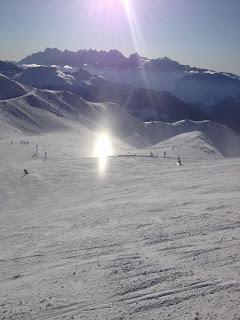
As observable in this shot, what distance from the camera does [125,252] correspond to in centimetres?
1681

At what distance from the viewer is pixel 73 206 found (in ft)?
92.6

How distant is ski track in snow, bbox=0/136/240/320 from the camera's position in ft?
40.9

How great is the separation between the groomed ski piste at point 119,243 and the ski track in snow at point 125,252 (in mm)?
36

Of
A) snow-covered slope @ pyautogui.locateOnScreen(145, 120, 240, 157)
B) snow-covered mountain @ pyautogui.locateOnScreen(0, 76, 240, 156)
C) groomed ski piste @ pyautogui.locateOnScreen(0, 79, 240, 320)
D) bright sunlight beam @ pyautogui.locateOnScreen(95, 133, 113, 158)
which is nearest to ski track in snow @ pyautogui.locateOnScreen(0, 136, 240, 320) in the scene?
groomed ski piste @ pyautogui.locateOnScreen(0, 79, 240, 320)

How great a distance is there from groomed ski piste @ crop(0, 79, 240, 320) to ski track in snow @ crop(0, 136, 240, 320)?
36mm

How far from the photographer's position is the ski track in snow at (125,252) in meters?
12.5

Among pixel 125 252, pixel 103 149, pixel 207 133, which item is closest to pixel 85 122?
pixel 207 133

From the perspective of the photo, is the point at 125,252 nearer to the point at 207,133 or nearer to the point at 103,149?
the point at 103,149

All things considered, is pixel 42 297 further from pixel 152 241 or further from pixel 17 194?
pixel 17 194

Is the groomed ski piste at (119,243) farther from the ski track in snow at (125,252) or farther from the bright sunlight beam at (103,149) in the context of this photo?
the bright sunlight beam at (103,149)

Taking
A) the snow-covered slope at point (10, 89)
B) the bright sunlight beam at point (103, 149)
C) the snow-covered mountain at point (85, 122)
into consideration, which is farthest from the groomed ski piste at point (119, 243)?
the snow-covered slope at point (10, 89)

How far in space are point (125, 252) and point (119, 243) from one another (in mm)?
1273

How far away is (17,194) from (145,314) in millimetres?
23894

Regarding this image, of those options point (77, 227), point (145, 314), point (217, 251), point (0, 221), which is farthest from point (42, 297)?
point (0, 221)
